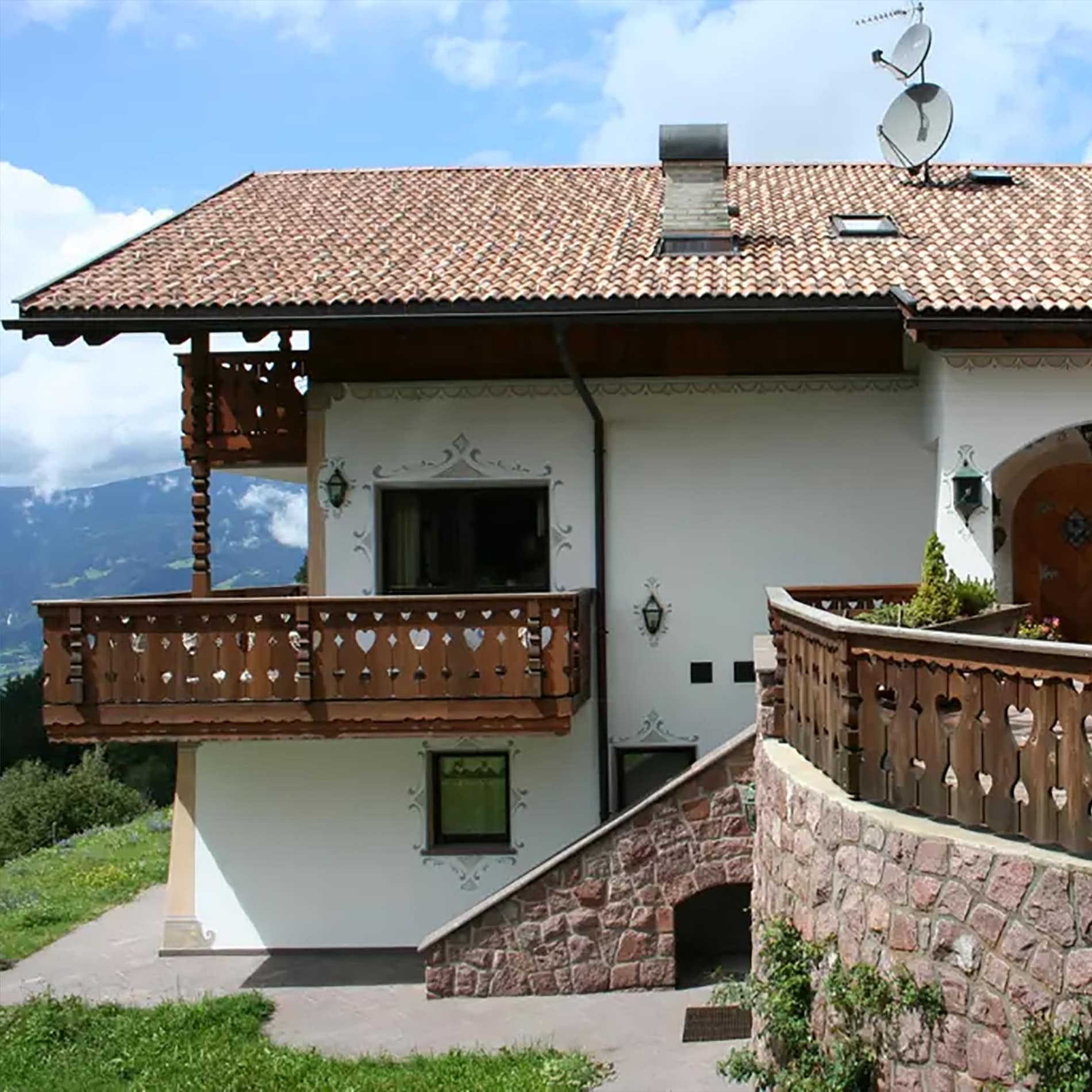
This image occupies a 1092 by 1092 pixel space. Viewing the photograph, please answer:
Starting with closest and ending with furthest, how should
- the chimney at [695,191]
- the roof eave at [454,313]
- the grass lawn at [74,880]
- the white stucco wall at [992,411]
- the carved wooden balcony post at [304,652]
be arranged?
the carved wooden balcony post at [304,652] → the white stucco wall at [992,411] → the roof eave at [454,313] → the chimney at [695,191] → the grass lawn at [74,880]

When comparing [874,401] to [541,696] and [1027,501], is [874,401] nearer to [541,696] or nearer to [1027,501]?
[1027,501]

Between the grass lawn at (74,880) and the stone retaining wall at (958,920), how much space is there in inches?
365

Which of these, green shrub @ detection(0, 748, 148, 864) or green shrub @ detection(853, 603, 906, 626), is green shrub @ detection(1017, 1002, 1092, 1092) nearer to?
green shrub @ detection(853, 603, 906, 626)

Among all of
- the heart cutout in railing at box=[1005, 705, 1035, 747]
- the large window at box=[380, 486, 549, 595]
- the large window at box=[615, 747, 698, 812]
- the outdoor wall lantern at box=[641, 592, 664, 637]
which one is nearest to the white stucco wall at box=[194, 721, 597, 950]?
the large window at box=[615, 747, 698, 812]

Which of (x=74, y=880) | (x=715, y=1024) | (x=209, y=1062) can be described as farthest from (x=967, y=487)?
(x=74, y=880)

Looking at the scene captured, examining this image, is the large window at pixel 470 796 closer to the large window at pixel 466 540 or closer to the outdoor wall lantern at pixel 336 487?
the large window at pixel 466 540

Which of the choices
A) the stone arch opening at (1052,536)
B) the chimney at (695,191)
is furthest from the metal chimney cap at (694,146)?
the stone arch opening at (1052,536)

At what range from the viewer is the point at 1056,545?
1300 cm

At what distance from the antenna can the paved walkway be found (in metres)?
10.5

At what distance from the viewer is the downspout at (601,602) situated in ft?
42.2

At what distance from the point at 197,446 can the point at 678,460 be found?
4736mm

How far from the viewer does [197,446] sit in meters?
12.6

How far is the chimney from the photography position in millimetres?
13555

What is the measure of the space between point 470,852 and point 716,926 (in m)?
2.51
